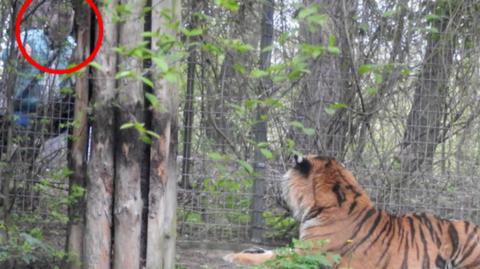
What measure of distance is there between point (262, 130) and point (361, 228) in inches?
53.3

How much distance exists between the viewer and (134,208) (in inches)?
207

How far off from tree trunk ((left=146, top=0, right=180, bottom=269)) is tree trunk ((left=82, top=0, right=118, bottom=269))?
26cm

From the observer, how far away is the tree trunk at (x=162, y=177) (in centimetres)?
519

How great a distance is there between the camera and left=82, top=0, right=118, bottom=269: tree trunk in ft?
17.0

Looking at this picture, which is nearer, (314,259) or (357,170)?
(314,259)

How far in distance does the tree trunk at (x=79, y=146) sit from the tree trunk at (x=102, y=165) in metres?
0.10

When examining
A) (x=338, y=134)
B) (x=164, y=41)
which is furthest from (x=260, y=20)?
(x=164, y=41)

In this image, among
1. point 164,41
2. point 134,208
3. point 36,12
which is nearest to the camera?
point 164,41

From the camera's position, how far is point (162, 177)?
5289mm

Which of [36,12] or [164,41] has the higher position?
[36,12]

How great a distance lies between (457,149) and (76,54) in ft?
12.2

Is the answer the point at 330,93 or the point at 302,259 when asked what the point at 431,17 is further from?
the point at 302,259

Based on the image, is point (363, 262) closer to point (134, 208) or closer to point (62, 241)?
point (134, 208)

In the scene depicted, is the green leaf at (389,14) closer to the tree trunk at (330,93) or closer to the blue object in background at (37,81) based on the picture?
the tree trunk at (330,93)
